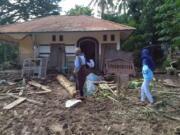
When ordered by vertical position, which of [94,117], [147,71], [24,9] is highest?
[24,9]

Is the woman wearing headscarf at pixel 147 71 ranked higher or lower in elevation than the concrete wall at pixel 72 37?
lower

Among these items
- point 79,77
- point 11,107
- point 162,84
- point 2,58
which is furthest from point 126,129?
point 2,58

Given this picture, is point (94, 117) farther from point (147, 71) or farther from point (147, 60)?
point (147, 60)

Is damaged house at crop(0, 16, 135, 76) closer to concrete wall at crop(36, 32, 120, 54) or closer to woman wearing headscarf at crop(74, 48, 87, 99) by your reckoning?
concrete wall at crop(36, 32, 120, 54)

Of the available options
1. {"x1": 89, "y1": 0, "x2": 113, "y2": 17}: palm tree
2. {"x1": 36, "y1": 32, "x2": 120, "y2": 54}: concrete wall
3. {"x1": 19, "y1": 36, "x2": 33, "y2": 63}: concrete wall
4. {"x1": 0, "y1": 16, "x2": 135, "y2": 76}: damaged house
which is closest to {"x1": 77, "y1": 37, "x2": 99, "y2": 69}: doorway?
{"x1": 0, "y1": 16, "x2": 135, "y2": 76}: damaged house

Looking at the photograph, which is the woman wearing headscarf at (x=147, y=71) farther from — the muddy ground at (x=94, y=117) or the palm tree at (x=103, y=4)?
the palm tree at (x=103, y=4)

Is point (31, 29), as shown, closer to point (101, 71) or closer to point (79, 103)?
point (101, 71)

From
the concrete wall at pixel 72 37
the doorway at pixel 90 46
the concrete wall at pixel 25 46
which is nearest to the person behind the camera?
the concrete wall at pixel 72 37

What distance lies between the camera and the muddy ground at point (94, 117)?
3.95 metres

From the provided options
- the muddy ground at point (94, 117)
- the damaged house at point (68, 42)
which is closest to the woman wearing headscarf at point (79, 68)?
the muddy ground at point (94, 117)

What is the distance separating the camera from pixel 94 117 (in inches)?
181

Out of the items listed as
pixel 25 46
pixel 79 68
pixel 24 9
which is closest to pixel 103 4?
pixel 24 9

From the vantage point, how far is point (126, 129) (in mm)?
3982

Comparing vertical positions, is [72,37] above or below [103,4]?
below
